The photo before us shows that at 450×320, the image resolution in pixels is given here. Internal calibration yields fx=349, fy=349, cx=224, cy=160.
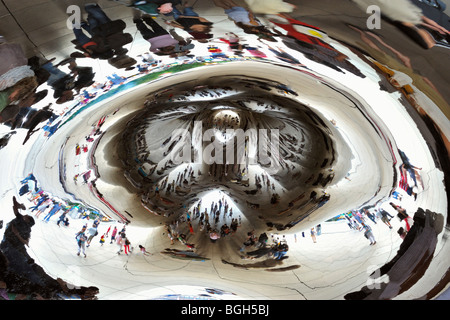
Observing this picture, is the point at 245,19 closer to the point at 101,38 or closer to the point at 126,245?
the point at 101,38

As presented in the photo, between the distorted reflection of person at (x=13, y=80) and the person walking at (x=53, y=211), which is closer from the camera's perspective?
the distorted reflection of person at (x=13, y=80)

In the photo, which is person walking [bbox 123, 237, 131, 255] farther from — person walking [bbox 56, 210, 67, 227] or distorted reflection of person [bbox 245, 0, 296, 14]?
distorted reflection of person [bbox 245, 0, 296, 14]

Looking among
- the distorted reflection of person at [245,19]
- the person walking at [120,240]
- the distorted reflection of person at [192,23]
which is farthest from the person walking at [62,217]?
the distorted reflection of person at [245,19]

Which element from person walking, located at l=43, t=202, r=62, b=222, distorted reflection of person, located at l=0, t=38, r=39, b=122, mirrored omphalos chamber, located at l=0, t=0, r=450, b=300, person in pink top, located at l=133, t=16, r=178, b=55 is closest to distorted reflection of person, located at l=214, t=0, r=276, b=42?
mirrored omphalos chamber, located at l=0, t=0, r=450, b=300

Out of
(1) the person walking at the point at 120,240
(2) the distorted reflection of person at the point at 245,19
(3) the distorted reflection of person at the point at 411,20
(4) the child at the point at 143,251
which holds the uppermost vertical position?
(3) the distorted reflection of person at the point at 411,20

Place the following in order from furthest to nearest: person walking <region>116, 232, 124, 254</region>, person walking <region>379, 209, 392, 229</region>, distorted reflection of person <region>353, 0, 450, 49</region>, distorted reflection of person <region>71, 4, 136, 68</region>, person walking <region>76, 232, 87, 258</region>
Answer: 1. person walking <region>116, 232, 124, 254</region>
2. person walking <region>76, 232, 87, 258</region>
3. person walking <region>379, 209, 392, 229</region>
4. distorted reflection of person <region>71, 4, 136, 68</region>
5. distorted reflection of person <region>353, 0, 450, 49</region>

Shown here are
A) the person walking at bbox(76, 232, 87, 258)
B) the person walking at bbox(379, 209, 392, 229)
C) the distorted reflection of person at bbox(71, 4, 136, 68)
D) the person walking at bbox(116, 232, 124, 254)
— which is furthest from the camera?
the person walking at bbox(116, 232, 124, 254)

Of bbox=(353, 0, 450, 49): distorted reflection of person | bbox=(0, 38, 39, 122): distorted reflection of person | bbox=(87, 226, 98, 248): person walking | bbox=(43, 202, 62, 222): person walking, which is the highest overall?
bbox=(353, 0, 450, 49): distorted reflection of person

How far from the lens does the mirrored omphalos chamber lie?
84 cm

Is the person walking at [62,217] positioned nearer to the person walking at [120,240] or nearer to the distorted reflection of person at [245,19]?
the person walking at [120,240]

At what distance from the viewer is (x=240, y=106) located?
1986 millimetres

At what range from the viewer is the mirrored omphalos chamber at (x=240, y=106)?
841mm

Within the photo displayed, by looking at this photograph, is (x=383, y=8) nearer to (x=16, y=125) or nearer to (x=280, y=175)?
(x=16, y=125)

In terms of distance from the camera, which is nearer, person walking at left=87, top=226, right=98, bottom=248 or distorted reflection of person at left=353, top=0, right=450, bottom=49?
distorted reflection of person at left=353, top=0, right=450, bottom=49
